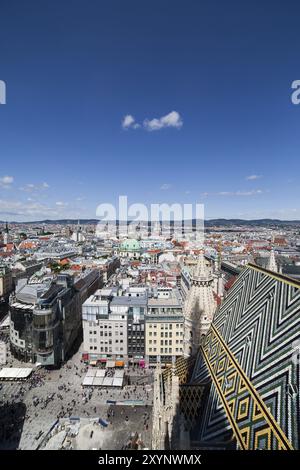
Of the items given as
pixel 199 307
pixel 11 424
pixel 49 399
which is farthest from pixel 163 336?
pixel 11 424

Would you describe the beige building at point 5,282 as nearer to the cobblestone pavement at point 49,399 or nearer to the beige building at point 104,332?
the cobblestone pavement at point 49,399

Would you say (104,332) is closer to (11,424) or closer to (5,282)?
(11,424)

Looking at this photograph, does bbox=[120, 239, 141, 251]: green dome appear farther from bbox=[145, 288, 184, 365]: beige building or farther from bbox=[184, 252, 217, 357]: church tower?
bbox=[184, 252, 217, 357]: church tower

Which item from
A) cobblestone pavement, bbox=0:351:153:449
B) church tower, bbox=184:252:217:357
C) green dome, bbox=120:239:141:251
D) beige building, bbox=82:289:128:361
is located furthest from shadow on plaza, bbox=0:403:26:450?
green dome, bbox=120:239:141:251

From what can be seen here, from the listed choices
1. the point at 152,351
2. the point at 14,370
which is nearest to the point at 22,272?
the point at 14,370

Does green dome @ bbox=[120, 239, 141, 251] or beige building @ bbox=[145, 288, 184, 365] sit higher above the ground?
green dome @ bbox=[120, 239, 141, 251]

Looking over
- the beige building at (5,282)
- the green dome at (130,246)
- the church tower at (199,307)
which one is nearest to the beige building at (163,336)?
the church tower at (199,307)

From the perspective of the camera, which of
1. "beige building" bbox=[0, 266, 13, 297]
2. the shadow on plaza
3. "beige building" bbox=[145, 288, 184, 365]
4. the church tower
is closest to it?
the church tower

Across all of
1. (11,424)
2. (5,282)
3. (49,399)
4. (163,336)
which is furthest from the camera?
(5,282)
